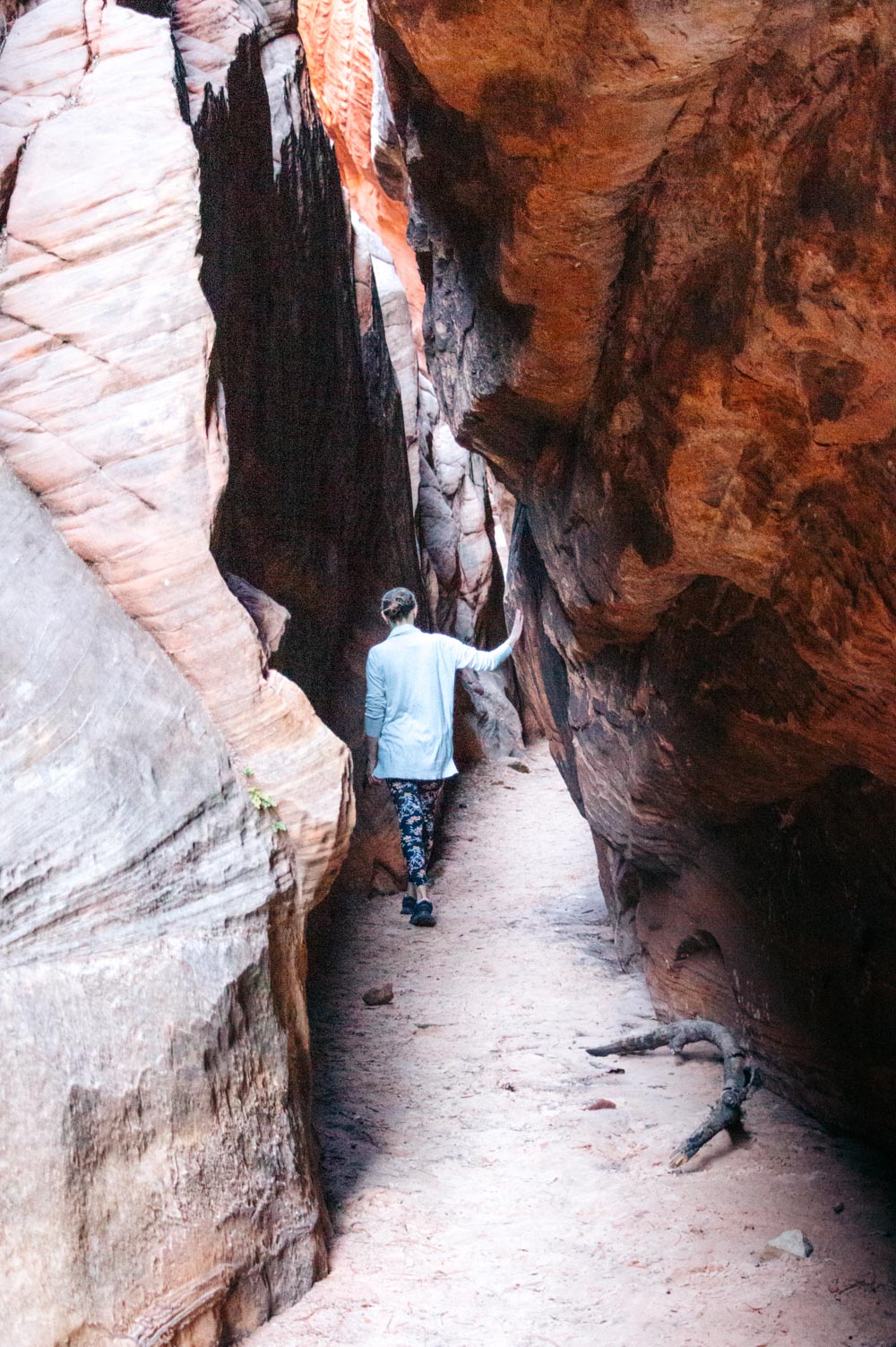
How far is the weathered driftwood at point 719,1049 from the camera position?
4070mm

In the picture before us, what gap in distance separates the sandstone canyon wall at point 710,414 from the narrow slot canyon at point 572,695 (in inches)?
0.7

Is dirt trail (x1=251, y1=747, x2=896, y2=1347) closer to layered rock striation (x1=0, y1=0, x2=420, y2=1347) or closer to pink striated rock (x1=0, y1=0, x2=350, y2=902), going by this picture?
layered rock striation (x1=0, y1=0, x2=420, y2=1347)

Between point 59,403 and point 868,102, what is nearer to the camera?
point 868,102

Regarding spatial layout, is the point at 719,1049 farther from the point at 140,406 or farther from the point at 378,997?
the point at 140,406

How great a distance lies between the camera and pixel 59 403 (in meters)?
4.00

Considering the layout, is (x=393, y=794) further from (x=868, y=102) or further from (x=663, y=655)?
(x=868, y=102)

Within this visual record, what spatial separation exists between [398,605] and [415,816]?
146cm

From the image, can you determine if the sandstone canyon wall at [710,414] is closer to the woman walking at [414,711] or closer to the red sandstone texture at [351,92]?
the woman walking at [414,711]

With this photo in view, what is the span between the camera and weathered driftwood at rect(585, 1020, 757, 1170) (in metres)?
4.07

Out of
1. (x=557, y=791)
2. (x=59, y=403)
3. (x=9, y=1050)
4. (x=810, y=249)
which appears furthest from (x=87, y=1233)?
(x=557, y=791)

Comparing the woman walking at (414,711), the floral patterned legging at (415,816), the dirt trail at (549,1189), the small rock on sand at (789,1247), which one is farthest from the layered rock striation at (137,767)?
the floral patterned legging at (415,816)

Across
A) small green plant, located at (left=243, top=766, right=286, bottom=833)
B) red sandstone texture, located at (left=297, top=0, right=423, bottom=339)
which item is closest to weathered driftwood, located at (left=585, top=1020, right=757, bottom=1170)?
small green plant, located at (left=243, top=766, right=286, bottom=833)

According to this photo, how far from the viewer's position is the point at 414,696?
7035mm

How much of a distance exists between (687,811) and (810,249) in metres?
3.12
